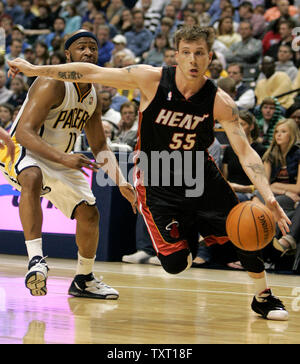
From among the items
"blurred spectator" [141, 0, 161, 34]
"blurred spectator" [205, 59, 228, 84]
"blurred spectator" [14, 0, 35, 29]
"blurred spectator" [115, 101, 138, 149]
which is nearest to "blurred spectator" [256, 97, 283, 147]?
"blurred spectator" [205, 59, 228, 84]

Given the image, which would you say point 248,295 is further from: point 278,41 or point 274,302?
point 278,41

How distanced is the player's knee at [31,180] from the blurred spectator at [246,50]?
7.56 meters

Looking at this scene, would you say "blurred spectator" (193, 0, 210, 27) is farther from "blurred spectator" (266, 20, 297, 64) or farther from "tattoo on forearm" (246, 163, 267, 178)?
"tattoo on forearm" (246, 163, 267, 178)

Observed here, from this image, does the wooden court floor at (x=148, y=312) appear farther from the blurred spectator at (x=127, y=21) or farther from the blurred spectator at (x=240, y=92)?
the blurred spectator at (x=127, y=21)

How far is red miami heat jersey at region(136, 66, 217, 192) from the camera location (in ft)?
15.2

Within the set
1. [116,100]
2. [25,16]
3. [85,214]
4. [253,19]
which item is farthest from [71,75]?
[25,16]

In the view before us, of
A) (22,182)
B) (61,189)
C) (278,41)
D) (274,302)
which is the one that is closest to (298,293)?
(274,302)

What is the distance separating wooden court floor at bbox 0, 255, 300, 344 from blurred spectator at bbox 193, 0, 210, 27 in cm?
705

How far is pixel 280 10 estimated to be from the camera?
39.1 ft

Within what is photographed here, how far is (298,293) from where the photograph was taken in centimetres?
604

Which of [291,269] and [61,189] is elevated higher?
[61,189]

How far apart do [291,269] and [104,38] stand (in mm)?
7518

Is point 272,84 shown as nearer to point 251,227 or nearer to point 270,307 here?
point 270,307

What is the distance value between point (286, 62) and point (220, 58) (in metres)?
1.22
